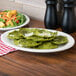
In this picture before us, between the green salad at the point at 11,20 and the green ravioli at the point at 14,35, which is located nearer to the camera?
the green ravioli at the point at 14,35

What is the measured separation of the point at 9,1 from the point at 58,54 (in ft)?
2.77

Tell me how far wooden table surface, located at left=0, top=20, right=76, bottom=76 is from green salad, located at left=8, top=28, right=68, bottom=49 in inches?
1.5

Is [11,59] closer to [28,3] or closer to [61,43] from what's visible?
[61,43]

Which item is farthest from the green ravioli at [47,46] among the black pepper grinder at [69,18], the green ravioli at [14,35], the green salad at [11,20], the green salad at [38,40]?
the green salad at [11,20]

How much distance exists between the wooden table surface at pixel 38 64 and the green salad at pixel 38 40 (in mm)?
38

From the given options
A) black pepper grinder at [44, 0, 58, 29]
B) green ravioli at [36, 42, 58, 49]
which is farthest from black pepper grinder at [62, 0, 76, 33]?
green ravioli at [36, 42, 58, 49]

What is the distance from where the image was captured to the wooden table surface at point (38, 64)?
0.71m

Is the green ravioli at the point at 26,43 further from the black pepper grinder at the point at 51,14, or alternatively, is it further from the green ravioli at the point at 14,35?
the black pepper grinder at the point at 51,14

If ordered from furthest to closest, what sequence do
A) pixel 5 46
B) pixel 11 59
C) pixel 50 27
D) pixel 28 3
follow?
1. pixel 28 3
2. pixel 50 27
3. pixel 5 46
4. pixel 11 59

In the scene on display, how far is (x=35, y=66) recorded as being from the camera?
0.75 meters

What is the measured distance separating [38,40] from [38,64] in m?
0.12

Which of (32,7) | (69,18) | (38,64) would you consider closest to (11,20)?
(32,7)

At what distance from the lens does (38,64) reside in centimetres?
77

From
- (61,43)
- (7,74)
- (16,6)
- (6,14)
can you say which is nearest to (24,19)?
(6,14)
